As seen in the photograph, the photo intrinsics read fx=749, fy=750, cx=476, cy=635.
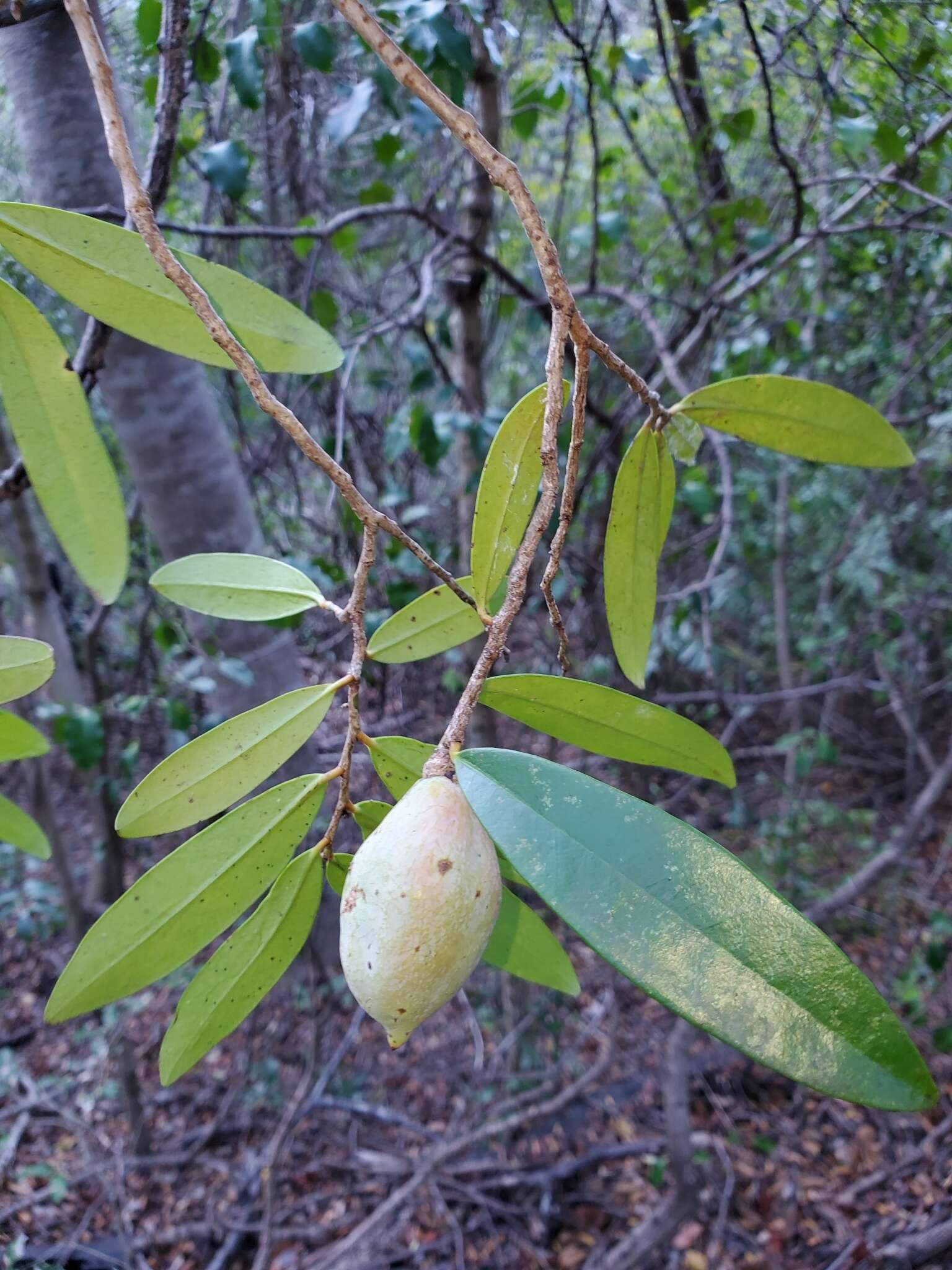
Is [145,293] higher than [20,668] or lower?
higher

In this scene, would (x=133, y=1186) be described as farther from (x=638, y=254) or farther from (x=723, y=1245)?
(x=638, y=254)

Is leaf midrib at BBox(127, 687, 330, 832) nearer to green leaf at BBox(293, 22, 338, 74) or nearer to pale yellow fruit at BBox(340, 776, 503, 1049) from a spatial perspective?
pale yellow fruit at BBox(340, 776, 503, 1049)

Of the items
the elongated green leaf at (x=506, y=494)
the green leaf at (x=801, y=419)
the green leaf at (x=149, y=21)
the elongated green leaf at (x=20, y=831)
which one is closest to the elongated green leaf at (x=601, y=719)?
the elongated green leaf at (x=506, y=494)

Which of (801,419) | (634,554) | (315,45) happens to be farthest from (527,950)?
(315,45)

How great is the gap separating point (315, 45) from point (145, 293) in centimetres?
88

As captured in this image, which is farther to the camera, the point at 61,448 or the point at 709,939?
the point at 61,448

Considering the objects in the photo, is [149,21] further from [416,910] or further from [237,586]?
[416,910]

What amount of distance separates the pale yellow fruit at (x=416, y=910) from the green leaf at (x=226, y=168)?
1.05 metres

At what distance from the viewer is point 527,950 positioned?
0.45m

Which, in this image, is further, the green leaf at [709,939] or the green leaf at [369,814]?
the green leaf at [369,814]

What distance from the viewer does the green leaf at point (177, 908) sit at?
0.38 meters

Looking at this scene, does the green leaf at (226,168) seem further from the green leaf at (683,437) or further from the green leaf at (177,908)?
the green leaf at (177,908)

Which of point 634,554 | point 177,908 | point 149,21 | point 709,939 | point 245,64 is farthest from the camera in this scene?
point 245,64

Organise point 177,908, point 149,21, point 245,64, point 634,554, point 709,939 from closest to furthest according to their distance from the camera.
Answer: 1. point 709,939
2. point 177,908
3. point 634,554
4. point 149,21
5. point 245,64
